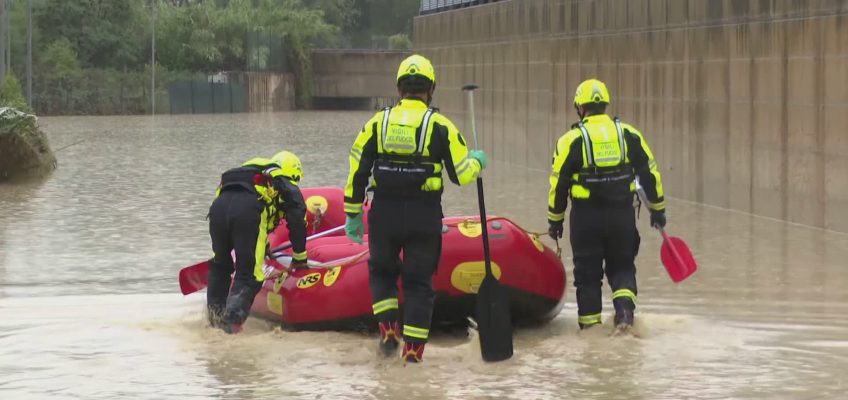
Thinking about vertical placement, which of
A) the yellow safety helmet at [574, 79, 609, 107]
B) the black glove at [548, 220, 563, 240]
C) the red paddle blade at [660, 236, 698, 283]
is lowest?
the red paddle blade at [660, 236, 698, 283]

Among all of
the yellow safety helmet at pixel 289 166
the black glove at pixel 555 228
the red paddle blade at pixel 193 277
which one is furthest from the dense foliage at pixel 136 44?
the black glove at pixel 555 228

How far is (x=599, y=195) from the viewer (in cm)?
958

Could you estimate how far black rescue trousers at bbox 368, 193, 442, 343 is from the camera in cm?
866

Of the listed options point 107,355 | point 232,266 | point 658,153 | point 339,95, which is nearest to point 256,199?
point 232,266

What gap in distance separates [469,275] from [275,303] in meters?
1.43

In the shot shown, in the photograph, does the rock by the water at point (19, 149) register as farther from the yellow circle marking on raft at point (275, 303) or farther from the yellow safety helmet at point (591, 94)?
the yellow safety helmet at point (591, 94)

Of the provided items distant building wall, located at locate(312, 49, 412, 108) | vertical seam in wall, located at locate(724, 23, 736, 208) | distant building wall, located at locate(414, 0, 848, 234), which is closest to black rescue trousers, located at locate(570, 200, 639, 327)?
distant building wall, located at locate(414, 0, 848, 234)

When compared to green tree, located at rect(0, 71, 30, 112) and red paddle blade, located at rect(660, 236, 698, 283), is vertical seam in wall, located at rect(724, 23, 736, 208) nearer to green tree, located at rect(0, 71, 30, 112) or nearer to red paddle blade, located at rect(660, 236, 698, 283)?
red paddle blade, located at rect(660, 236, 698, 283)

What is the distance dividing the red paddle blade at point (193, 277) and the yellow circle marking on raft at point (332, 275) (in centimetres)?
135

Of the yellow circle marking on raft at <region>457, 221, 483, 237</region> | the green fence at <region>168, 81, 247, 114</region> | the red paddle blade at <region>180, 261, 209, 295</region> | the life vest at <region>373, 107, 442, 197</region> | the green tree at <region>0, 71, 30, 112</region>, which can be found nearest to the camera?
the life vest at <region>373, 107, 442, 197</region>

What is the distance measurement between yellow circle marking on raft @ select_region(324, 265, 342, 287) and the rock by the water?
638 inches

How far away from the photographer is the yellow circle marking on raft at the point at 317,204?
11.7 metres

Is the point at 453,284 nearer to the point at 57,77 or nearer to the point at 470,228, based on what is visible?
the point at 470,228

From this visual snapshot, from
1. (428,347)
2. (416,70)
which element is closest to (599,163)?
(416,70)
